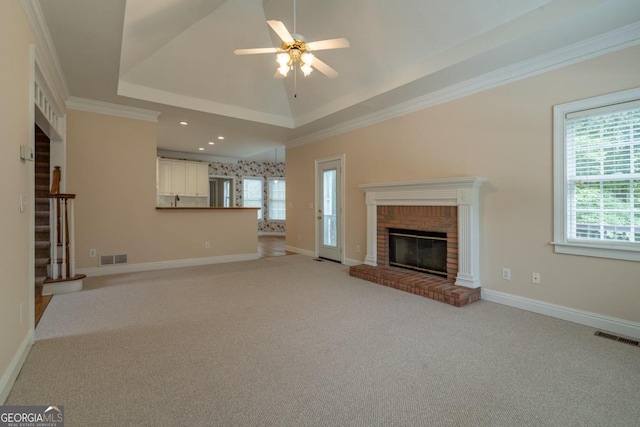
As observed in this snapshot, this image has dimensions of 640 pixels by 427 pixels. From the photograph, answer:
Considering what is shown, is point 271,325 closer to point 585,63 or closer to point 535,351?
point 535,351

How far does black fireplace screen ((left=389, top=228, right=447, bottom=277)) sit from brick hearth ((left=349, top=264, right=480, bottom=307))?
0.39 feet

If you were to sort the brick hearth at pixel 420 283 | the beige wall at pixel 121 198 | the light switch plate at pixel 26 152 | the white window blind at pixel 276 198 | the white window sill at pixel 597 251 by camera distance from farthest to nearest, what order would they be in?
the white window blind at pixel 276 198, the beige wall at pixel 121 198, the brick hearth at pixel 420 283, the white window sill at pixel 597 251, the light switch plate at pixel 26 152

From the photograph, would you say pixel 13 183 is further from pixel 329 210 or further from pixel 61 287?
pixel 329 210

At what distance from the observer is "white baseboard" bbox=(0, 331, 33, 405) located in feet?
5.63

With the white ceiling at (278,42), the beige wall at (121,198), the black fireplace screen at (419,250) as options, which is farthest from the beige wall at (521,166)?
the beige wall at (121,198)

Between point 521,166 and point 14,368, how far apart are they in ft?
15.2

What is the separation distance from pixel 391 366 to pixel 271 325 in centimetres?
119

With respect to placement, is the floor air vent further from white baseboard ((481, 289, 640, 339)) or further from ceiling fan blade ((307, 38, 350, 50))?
ceiling fan blade ((307, 38, 350, 50))

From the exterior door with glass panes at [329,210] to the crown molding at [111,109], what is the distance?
322 centimetres

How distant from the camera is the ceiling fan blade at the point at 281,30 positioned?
2.56m

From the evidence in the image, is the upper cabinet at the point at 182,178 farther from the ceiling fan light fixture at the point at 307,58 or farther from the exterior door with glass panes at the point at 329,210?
the ceiling fan light fixture at the point at 307,58

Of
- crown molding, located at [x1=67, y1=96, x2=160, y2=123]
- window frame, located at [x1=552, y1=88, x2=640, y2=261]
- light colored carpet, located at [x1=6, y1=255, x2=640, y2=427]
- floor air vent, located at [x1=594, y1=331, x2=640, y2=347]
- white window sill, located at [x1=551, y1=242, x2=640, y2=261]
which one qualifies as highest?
crown molding, located at [x1=67, y1=96, x2=160, y2=123]

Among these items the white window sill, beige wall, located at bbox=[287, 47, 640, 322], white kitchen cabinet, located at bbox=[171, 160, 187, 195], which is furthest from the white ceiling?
white kitchen cabinet, located at bbox=[171, 160, 187, 195]

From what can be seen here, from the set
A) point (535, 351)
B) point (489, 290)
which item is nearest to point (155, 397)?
point (535, 351)
